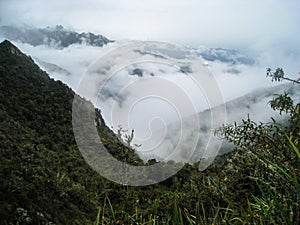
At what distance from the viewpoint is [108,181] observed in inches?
1491

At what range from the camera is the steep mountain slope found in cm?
2297

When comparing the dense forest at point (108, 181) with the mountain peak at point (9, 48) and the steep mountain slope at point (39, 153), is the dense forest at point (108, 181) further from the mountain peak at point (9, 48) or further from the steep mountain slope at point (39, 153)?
the mountain peak at point (9, 48)

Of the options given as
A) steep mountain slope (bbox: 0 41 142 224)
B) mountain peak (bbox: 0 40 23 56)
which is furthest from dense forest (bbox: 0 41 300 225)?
mountain peak (bbox: 0 40 23 56)

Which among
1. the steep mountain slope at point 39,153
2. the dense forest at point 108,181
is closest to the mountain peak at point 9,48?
the steep mountain slope at point 39,153

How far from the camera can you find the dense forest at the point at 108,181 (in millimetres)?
1708

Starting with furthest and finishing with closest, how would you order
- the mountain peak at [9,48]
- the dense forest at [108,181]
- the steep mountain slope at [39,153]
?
the mountain peak at [9,48], the steep mountain slope at [39,153], the dense forest at [108,181]

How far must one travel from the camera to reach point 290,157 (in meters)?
1.91

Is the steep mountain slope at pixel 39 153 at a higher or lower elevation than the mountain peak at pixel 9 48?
lower

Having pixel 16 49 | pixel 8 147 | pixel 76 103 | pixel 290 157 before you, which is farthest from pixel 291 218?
pixel 16 49

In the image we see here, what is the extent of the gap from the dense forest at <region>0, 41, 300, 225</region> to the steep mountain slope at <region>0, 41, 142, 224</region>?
108mm

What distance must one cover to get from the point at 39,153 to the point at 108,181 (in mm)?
8773

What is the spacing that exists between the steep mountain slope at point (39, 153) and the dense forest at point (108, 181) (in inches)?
4.3

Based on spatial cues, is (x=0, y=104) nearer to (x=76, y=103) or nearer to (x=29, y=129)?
(x=29, y=129)

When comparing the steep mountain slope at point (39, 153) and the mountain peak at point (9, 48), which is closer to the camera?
the steep mountain slope at point (39, 153)
